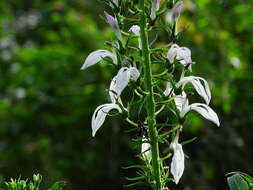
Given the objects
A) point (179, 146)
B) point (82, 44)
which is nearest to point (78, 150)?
point (82, 44)

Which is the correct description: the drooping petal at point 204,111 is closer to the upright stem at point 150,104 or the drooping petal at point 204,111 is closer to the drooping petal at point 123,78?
the upright stem at point 150,104

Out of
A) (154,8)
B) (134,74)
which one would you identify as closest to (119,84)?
(134,74)

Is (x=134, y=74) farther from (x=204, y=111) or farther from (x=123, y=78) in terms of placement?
(x=204, y=111)

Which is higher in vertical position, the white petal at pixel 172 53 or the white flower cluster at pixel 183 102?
the white petal at pixel 172 53

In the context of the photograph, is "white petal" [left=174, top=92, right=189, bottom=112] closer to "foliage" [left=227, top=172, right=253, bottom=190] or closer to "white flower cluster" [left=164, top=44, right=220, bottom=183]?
"white flower cluster" [left=164, top=44, right=220, bottom=183]

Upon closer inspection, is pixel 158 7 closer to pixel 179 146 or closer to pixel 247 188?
pixel 179 146

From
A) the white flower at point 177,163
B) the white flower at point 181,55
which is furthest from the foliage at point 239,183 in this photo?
the white flower at point 181,55
